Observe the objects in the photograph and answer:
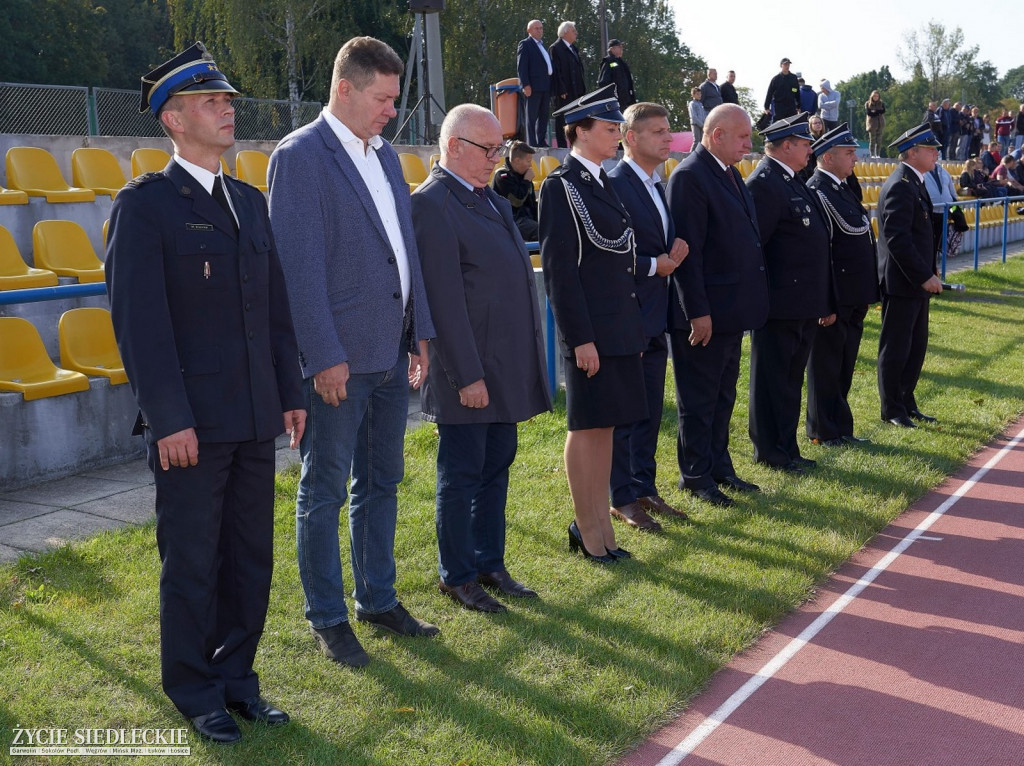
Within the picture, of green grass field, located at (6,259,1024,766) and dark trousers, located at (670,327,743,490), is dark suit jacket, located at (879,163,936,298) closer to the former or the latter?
green grass field, located at (6,259,1024,766)

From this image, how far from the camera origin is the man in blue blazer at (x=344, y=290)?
13.7 ft

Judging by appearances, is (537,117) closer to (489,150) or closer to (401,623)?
(489,150)

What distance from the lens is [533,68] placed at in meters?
16.8

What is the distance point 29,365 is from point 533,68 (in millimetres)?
11034

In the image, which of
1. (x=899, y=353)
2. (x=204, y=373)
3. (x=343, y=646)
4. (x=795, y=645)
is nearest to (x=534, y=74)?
(x=899, y=353)

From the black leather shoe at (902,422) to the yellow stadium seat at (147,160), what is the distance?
7.32m

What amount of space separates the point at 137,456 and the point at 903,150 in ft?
19.6

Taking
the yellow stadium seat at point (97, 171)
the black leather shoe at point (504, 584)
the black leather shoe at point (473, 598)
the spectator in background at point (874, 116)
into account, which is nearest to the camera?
the black leather shoe at point (473, 598)

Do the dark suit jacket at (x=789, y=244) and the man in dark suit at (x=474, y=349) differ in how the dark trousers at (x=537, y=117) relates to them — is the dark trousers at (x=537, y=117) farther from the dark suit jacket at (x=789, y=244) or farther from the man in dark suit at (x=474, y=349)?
the man in dark suit at (x=474, y=349)

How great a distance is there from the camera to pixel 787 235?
7.34 meters

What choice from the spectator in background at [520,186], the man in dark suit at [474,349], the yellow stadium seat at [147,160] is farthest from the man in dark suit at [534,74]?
the man in dark suit at [474,349]

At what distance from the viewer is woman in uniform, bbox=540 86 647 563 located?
5344 millimetres

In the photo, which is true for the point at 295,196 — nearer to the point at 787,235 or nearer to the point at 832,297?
the point at 787,235

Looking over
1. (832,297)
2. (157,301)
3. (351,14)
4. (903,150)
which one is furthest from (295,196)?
(351,14)
